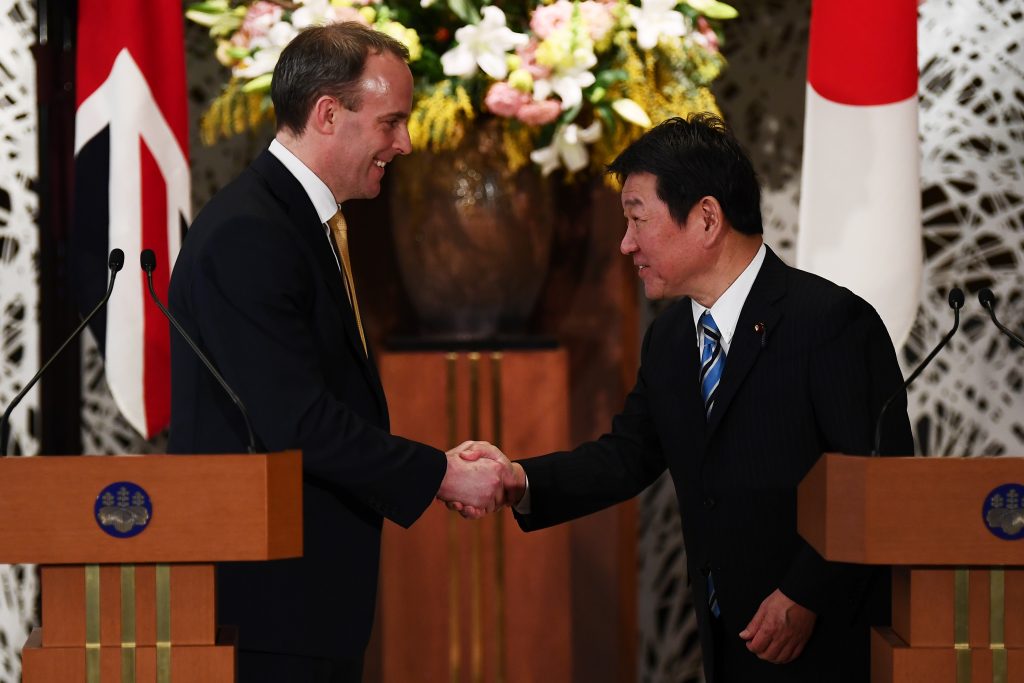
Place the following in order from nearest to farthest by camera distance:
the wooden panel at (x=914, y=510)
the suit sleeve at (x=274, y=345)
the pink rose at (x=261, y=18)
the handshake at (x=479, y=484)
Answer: the wooden panel at (x=914, y=510) → the suit sleeve at (x=274, y=345) → the handshake at (x=479, y=484) → the pink rose at (x=261, y=18)

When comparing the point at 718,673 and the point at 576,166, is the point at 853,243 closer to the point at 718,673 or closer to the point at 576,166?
the point at 576,166

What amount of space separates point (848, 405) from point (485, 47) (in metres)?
1.34

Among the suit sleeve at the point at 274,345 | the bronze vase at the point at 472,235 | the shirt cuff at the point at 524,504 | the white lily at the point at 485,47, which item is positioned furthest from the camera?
the bronze vase at the point at 472,235

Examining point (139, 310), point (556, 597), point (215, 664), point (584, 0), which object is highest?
point (584, 0)

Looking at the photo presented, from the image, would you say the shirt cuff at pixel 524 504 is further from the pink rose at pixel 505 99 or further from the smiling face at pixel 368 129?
the pink rose at pixel 505 99

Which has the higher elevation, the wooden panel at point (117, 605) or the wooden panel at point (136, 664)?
the wooden panel at point (117, 605)

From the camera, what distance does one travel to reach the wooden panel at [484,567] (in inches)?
138

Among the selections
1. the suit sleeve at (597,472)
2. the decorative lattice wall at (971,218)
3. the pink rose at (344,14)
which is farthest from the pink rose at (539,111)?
the decorative lattice wall at (971,218)

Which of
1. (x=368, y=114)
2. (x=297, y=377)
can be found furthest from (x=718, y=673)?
(x=368, y=114)

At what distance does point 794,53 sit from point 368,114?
76.9 inches

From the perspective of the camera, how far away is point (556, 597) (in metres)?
3.54

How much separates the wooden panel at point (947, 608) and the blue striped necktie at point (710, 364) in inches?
23.0

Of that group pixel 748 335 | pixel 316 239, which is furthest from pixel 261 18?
pixel 748 335

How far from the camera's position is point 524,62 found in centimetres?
306
